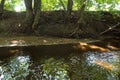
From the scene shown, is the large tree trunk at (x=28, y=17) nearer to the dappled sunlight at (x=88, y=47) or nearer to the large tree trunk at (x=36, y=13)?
the large tree trunk at (x=36, y=13)

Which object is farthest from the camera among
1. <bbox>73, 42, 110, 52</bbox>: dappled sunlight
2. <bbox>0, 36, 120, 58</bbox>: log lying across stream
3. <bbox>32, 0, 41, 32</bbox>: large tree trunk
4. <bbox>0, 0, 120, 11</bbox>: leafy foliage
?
<bbox>0, 0, 120, 11</bbox>: leafy foliage

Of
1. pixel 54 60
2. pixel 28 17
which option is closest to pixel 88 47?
pixel 54 60

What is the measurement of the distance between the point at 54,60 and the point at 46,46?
4522mm

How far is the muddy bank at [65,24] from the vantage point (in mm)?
20094

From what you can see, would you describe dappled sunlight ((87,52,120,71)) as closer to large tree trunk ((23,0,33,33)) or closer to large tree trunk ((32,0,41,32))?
large tree trunk ((32,0,41,32))

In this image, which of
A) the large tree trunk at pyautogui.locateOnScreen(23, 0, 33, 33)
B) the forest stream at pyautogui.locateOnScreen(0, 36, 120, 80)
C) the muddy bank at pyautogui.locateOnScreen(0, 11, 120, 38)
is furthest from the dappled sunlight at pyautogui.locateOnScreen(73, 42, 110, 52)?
the large tree trunk at pyautogui.locateOnScreen(23, 0, 33, 33)

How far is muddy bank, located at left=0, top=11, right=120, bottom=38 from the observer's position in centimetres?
2009

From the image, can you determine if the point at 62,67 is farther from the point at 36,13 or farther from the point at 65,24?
the point at 65,24

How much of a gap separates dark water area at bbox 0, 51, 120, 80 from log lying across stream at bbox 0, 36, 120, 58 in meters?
0.93

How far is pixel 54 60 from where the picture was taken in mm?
12516

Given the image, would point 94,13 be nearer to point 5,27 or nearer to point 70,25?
point 70,25

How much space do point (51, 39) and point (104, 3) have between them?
→ 6805mm

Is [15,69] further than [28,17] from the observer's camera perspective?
No

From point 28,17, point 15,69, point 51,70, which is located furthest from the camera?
point 28,17
